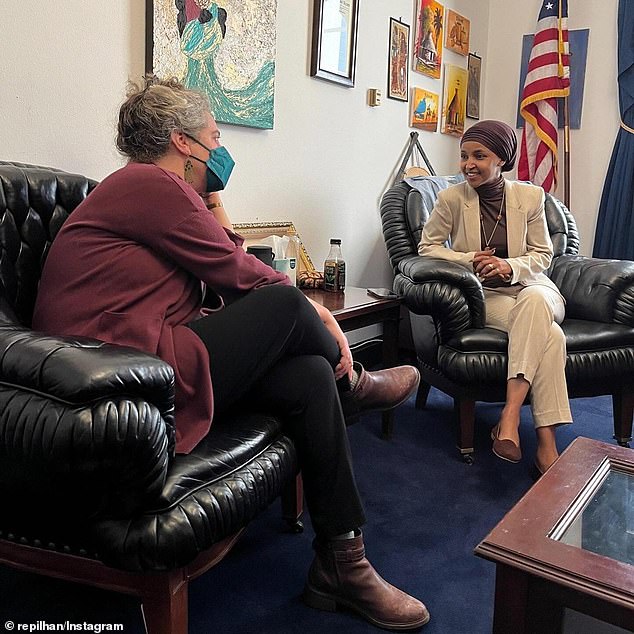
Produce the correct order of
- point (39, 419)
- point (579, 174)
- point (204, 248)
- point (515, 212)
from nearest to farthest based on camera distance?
point (39, 419) < point (204, 248) < point (515, 212) < point (579, 174)

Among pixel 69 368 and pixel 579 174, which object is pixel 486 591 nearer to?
pixel 69 368

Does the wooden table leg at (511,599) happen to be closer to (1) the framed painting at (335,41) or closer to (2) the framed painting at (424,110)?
(1) the framed painting at (335,41)

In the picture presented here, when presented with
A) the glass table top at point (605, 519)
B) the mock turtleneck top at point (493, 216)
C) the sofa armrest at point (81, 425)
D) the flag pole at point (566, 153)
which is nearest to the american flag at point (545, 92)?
the flag pole at point (566, 153)

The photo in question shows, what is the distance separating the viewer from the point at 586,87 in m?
3.83

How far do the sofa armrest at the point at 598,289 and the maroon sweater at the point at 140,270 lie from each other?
1632mm

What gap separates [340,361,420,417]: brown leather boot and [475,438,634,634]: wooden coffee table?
56 centimetres

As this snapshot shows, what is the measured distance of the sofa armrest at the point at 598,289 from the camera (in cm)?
240

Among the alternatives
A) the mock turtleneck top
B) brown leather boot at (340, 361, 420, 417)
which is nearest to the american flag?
the mock turtleneck top

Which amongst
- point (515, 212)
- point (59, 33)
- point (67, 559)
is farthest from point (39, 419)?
point (515, 212)

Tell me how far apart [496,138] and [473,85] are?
5.93 ft

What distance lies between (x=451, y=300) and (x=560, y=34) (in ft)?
7.57

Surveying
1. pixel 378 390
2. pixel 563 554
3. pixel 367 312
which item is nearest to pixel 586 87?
pixel 367 312

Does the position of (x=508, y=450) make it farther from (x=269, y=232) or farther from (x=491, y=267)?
(x=269, y=232)

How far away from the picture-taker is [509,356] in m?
2.19
